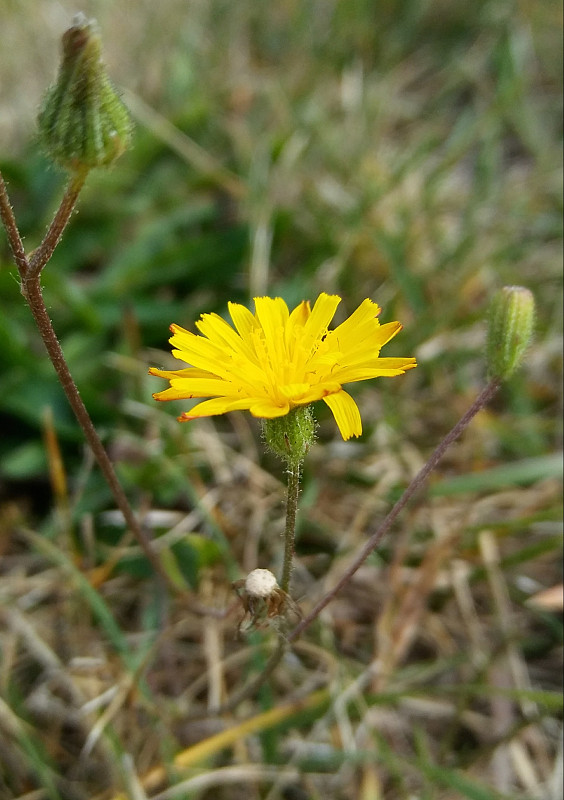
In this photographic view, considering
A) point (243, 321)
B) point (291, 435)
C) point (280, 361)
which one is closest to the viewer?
point (291, 435)

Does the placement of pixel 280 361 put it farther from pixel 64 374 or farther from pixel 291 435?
pixel 64 374

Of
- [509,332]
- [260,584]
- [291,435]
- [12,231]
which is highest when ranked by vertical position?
[12,231]

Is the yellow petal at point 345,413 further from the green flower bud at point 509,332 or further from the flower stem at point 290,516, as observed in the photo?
the green flower bud at point 509,332

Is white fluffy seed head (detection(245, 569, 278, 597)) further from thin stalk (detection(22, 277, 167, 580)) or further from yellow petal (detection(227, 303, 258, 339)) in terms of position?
yellow petal (detection(227, 303, 258, 339))

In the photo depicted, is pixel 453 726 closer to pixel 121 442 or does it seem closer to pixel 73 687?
pixel 73 687

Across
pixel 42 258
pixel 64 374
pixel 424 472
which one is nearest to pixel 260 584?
pixel 424 472

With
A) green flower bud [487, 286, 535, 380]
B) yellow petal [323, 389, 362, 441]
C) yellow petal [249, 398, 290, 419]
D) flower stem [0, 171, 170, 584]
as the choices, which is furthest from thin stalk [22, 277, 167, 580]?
green flower bud [487, 286, 535, 380]

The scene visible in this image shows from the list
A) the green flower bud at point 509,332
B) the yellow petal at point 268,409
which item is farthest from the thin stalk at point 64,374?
the green flower bud at point 509,332
